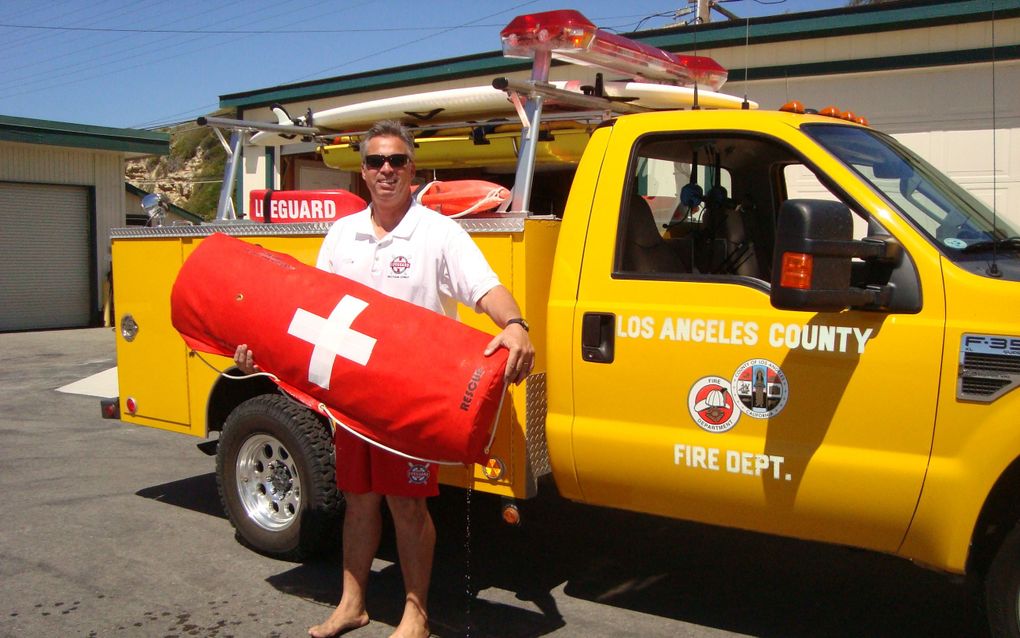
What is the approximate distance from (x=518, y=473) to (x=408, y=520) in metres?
0.56

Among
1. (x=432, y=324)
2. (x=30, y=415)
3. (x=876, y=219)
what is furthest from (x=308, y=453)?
(x=30, y=415)

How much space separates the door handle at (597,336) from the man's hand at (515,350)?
40 centimetres

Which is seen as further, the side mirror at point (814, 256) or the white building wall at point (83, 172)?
the white building wall at point (83, 172)

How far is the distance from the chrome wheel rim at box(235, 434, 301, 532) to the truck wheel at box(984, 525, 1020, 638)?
3.12m

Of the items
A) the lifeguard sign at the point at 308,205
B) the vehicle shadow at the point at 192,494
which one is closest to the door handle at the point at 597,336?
the lifeguard sign at the point at 308,205

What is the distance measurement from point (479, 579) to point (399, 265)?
1829 millimetres

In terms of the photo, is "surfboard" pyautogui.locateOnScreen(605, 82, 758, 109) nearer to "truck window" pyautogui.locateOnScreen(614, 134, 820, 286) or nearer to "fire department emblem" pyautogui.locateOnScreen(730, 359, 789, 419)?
"truck window" pyautogui.locateOnScreen(614, 134, 820, 286)

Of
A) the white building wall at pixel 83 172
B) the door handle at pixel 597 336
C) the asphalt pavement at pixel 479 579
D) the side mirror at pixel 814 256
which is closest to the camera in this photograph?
the side mirror at pixel 814 256

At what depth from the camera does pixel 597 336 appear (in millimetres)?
3930

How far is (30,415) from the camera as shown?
9.54 meters

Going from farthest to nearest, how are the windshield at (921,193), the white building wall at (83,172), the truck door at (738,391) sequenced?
the white building wall at (83,172) → the windshield at (921,193) → the truck door at (738,391)

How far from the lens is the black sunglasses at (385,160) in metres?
3.79

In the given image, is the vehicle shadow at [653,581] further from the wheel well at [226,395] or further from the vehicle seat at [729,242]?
the vehicle seat at [729,242]

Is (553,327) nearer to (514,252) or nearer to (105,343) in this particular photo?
(514,252)
